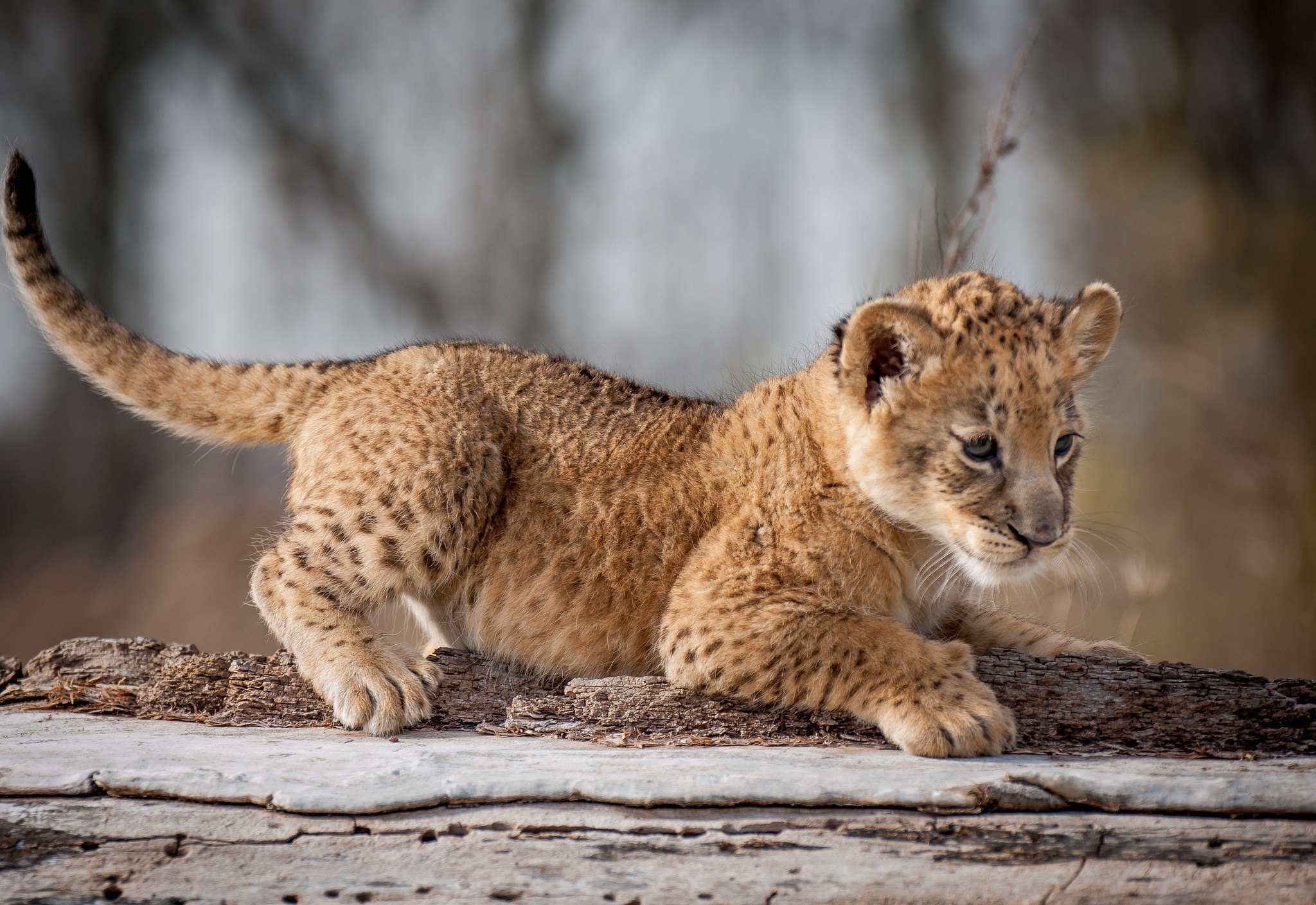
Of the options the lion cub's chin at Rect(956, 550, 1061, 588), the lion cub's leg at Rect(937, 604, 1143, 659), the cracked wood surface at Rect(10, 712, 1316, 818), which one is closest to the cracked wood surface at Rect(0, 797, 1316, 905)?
the cracked wood surface at Rect(10, 712, 1316, 818)

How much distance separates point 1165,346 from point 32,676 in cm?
1142

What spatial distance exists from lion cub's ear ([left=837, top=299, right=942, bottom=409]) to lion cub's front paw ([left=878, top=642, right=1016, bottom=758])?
118 cm

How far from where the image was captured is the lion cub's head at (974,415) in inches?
168

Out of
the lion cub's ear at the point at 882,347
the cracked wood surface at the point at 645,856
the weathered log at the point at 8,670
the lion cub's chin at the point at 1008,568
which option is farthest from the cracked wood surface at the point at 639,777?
the lion cub's ear at the point at 882,347

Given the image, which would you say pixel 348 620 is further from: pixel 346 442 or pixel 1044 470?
pixel 1044 470

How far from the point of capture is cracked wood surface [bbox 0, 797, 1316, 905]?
300cm

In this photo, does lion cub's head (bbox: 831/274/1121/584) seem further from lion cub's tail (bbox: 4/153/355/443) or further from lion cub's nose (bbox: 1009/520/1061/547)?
lion cub's tail (bbox: 4/153/355/443)

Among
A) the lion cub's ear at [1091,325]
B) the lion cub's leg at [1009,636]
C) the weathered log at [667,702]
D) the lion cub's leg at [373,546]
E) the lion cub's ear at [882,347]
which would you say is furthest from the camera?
the lion cub's leg at [1009,636]

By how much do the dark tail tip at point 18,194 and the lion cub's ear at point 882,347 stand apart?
4.03m

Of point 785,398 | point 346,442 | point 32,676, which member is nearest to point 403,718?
point 346,442

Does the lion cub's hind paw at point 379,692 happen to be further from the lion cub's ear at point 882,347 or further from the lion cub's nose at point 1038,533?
the lion cub's nose at point 1038,533

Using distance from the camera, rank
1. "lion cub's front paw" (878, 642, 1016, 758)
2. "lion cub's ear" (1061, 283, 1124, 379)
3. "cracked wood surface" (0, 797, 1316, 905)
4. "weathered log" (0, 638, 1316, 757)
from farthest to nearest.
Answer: "lion cub's ear" (1061, 283, 1124, 379), "weathered log" (0, 638, 1316, 757), "lion cub's front paw" (878, 642, 1016, 758), "cracked wood surface" (0, 797, 1316, 905)

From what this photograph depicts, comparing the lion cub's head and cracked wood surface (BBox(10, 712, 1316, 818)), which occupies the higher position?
the lion cub's head

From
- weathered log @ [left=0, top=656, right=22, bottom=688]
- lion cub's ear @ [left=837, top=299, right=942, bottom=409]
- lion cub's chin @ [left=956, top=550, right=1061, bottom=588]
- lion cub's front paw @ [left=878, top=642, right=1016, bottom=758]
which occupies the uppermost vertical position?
lion cub's ear @ [left=837, top=299, right=942, bottom=409]
